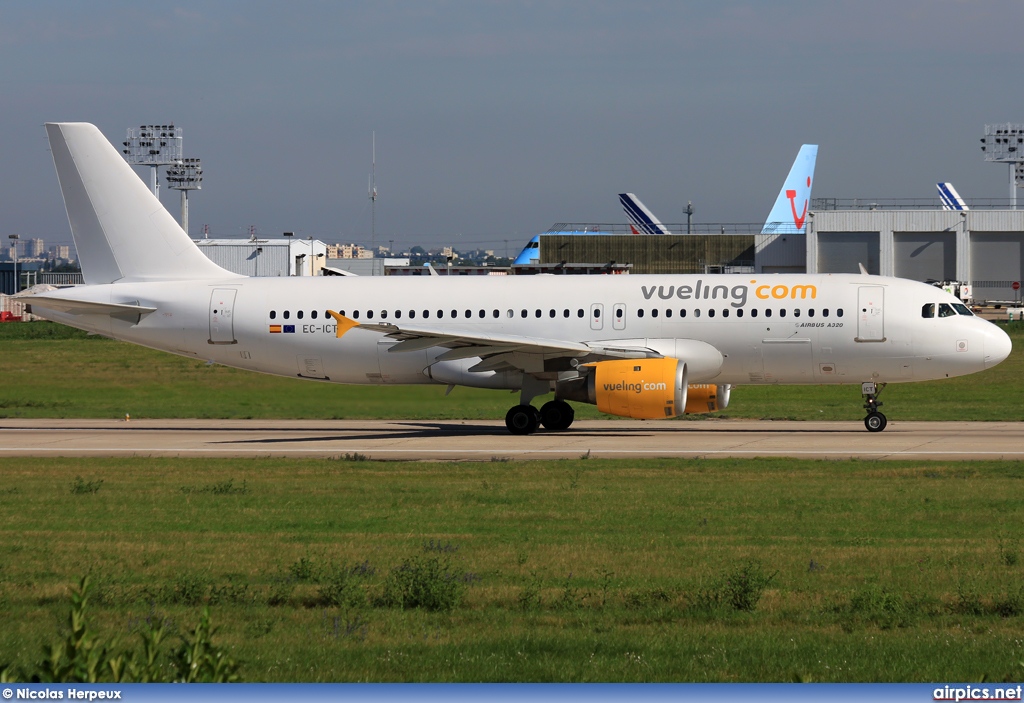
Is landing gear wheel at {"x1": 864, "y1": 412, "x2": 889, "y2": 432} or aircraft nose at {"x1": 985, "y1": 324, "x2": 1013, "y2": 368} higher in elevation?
aircraft nose at {"x1": 985, "y1": 324, "x2": 1013, "y2": 368}

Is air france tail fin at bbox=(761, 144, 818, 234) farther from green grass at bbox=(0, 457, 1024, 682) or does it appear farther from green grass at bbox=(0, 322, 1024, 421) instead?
green grass at bbox=(0, 457, 1024, 682)

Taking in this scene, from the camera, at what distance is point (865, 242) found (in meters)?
94.6

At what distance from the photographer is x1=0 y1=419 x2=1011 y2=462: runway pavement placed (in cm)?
2570

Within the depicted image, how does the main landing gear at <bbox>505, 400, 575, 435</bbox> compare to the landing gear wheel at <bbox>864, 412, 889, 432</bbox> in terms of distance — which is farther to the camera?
the main landing gear at <bbox>505, 400, 575, 435</bbox>

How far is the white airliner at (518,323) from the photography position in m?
29.1

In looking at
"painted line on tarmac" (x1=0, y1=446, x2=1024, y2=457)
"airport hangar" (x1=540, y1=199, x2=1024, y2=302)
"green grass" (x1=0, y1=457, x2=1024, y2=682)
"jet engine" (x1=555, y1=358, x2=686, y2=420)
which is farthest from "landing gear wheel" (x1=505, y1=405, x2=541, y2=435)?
"airport hangar" (x1=540, y1=199, x2=1024, y2=302)

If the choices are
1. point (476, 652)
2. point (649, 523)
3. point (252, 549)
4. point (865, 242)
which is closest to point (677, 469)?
point (649, 523)

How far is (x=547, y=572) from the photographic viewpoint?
12.5 metres

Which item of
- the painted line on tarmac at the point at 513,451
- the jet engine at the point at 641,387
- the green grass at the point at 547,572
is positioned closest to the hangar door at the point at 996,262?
the jet engine at the point at 641,387

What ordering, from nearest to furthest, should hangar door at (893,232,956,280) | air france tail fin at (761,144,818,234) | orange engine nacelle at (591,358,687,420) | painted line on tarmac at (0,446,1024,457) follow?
painted line on tarmac at (0,446,1024,457) < orange engine nacelle at (591,358,687,420) < hangar door at (893,232,956,280) < air france tail fin at (761,144,818,234)

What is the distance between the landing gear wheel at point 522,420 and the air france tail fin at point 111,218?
901cm

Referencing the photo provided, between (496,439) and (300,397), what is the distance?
249 inches

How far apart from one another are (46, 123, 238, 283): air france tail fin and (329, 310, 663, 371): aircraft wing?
6.37 m

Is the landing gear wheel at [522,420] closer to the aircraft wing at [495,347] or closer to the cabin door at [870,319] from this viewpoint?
the aircraft wing at [495,347]
